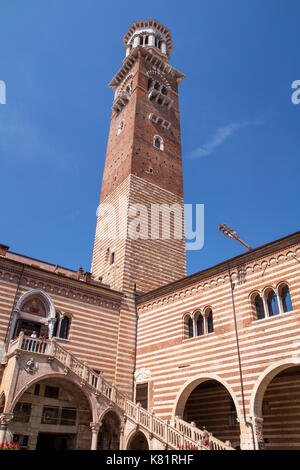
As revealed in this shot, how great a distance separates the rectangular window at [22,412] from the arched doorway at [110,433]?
3545 mm

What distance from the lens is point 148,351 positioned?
19.3 m

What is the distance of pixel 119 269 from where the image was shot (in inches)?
905

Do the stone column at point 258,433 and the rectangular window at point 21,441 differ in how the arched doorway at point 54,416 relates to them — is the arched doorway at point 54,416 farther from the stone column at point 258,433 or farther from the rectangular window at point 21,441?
the stone column at point 258,433

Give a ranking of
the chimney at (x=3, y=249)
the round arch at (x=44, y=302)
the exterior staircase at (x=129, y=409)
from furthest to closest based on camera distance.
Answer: the chimney at (x=3, y=249), the round arch at (x=44, y=302), the exterior staircase at (x=129, y=409)

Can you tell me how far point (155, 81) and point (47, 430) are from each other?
95.8 ft

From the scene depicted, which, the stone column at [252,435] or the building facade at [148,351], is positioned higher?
the building facade at [148,351]

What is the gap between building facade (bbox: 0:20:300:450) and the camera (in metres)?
14.0

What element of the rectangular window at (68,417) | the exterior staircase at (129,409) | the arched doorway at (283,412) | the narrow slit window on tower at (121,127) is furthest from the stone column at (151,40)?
the rectangular window at (68,417)

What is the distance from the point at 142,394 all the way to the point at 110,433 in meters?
2.57

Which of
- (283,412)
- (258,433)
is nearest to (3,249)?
(258,433)

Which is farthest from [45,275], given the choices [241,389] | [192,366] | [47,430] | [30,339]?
[241,389]

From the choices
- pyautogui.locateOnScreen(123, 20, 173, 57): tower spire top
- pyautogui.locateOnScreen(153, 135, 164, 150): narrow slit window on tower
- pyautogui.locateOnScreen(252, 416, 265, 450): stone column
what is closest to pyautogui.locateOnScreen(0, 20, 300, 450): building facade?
pyautogui.locateOnScreen(252, 416, 265, 450): stone column

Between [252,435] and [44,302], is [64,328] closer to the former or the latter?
[44,302]

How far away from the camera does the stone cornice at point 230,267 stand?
48.5 feet
